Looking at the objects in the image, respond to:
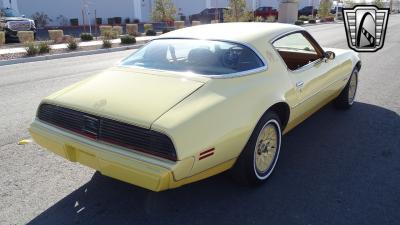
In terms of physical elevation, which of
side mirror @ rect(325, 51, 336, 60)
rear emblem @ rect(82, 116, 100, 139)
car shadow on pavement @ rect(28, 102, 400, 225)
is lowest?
car shadow on pavement @ rect(28, 102, 400, 225)

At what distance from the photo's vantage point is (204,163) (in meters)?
2.80

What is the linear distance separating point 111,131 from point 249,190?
139cm

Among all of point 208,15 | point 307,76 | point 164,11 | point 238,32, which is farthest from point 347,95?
point 208,15

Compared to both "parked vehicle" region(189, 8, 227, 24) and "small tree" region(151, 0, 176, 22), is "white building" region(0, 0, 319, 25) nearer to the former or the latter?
"parked vehicle" region(189, 8, 227, 24)

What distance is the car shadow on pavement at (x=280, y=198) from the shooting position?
3.01 m

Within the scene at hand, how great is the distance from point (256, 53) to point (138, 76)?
1169 mm

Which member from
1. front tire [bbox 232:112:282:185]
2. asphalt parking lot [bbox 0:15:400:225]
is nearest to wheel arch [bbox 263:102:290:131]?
front tire [bbox 232:112:282:185]

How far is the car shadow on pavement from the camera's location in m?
3.01

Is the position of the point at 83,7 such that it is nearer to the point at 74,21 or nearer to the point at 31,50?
the point at 74,21

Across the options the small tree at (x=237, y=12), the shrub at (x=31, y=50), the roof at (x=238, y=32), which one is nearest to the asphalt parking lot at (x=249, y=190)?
the roof at (x=238, y=32)

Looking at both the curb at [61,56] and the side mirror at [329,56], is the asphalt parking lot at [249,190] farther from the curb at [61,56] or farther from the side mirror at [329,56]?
the curb at [61,56]

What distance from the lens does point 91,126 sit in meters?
2.96

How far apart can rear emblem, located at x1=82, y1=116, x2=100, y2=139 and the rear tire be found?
400cm

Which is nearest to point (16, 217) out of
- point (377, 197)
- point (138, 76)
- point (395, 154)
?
point (138, 76)
